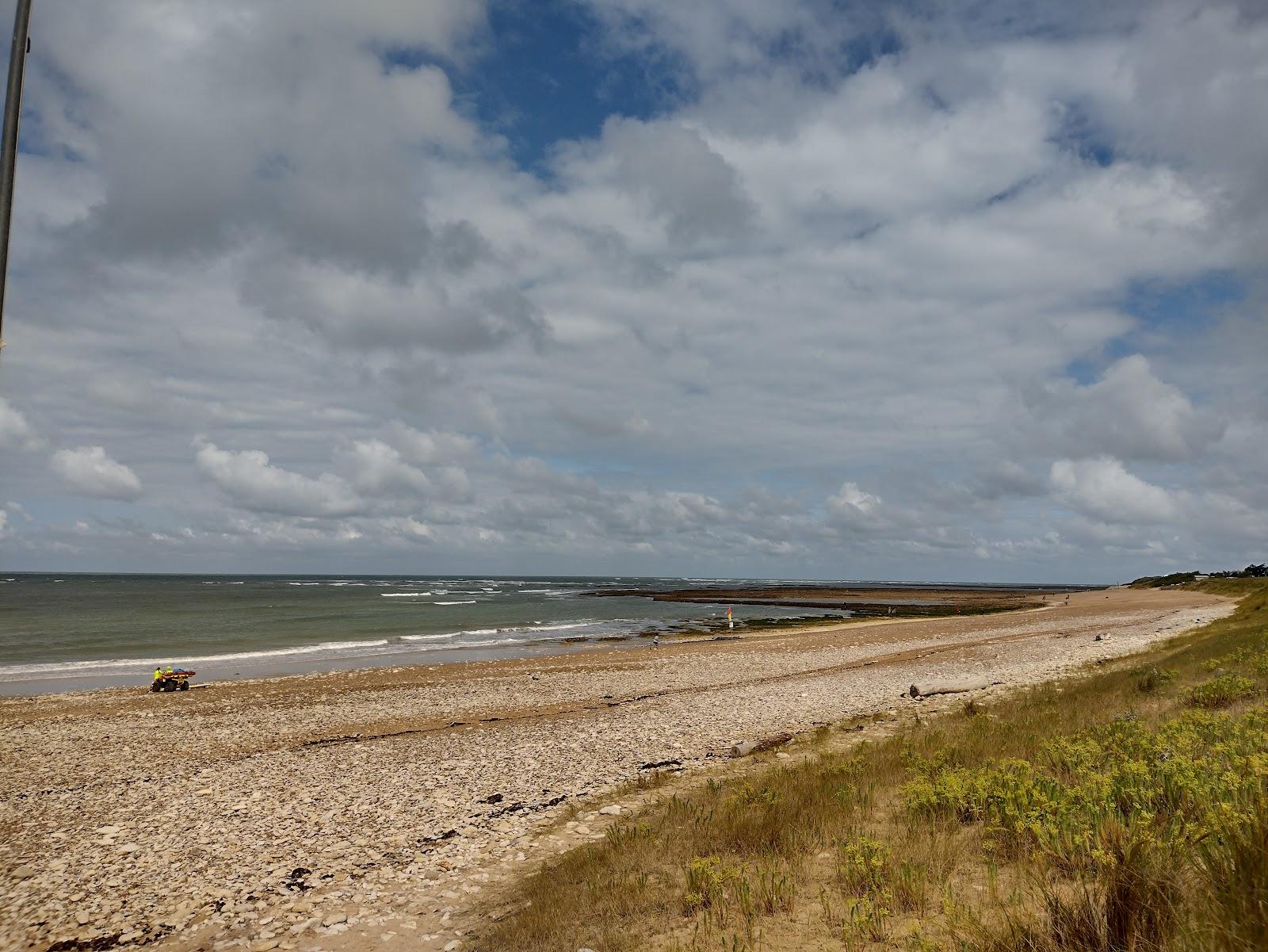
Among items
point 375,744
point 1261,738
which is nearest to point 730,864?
point 1261,738

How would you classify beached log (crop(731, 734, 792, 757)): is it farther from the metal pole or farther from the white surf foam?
the white surf foam

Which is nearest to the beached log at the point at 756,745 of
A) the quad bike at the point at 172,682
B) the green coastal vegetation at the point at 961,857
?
the green coastal vegetation at the point at 961,857

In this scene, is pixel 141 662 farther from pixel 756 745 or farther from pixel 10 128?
pixel 10 128

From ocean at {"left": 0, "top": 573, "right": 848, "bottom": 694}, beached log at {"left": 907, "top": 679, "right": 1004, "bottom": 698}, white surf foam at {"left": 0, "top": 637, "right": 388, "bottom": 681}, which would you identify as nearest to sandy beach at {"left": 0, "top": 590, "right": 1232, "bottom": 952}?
beached log at {"left": 907, "top": 679, "right": 1004, "bottom": 698}

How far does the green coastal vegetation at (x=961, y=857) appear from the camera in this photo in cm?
455

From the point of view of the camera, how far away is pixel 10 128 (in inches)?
158

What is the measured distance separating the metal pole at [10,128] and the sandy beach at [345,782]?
740 cm

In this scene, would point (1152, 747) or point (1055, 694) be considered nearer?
point (1152, 747)

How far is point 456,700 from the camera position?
25.0m

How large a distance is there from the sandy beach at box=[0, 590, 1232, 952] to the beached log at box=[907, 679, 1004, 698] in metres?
0.80

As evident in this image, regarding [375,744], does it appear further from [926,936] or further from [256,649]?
[256,649]

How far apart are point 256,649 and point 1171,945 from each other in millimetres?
49658

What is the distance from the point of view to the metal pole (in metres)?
3.93

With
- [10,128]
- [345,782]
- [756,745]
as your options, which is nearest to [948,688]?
[756,745]
